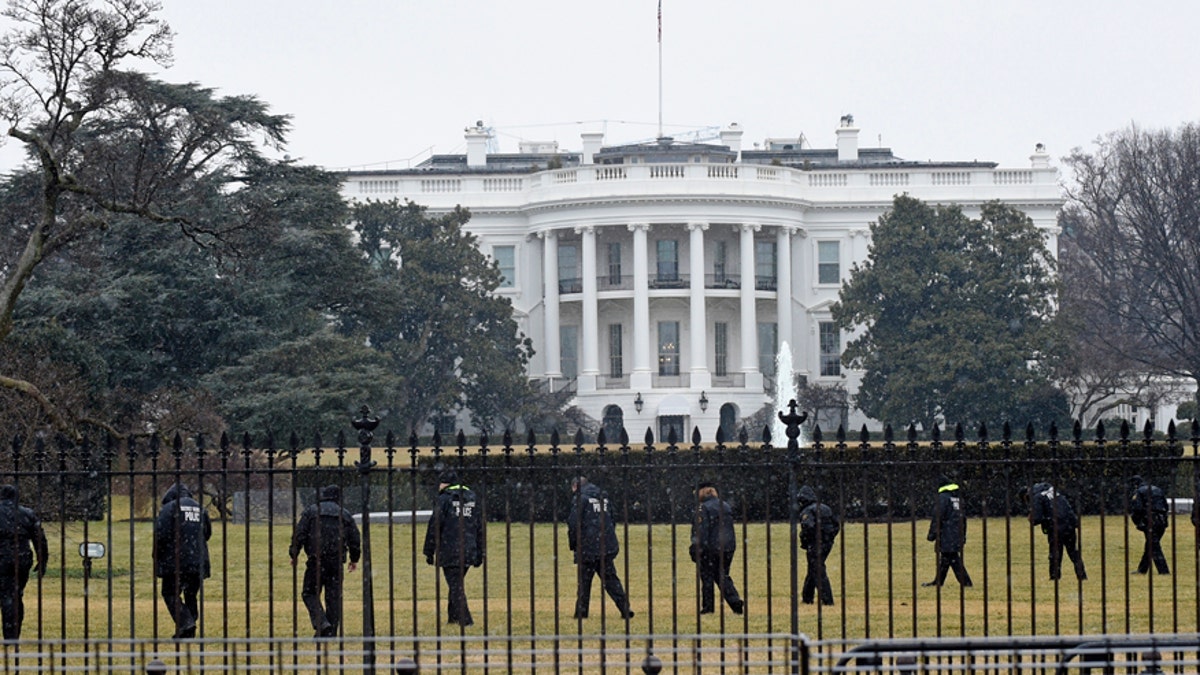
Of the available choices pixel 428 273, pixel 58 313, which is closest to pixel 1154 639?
pixel 58 313

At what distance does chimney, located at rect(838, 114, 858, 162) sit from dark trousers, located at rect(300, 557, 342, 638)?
65.9m

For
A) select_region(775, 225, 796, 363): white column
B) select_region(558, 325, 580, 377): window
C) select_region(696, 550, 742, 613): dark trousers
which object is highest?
select_region(775, 225, 796, 363): white column

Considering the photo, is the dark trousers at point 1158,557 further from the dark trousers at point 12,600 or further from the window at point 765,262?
the window at point 765,262

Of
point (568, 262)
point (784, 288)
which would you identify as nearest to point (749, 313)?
point (784, 288)

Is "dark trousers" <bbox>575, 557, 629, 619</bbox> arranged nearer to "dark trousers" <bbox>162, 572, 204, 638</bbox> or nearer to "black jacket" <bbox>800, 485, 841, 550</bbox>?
"black jacket" <bbox>800, 485, 841, 550</bbox>

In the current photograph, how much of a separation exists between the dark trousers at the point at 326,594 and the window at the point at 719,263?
57450 millimetres

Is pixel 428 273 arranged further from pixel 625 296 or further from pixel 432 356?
pixel 625 296

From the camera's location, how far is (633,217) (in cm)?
7144

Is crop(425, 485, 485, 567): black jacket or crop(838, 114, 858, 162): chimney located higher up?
crop(838, 114, 858, 162): chimney

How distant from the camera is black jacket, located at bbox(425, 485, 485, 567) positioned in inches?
664

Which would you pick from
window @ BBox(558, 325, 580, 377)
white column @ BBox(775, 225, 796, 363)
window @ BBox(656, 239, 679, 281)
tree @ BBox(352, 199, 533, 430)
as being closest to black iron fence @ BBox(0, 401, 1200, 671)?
tree @ BBox(352, 199, 533, 430)

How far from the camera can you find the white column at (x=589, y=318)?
70750mm

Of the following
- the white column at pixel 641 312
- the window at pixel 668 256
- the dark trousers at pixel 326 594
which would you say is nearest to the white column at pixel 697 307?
the white column at pixel 641 312

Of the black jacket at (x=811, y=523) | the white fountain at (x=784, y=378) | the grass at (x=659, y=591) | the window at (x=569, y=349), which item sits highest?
the window at (x=569, y=349)
